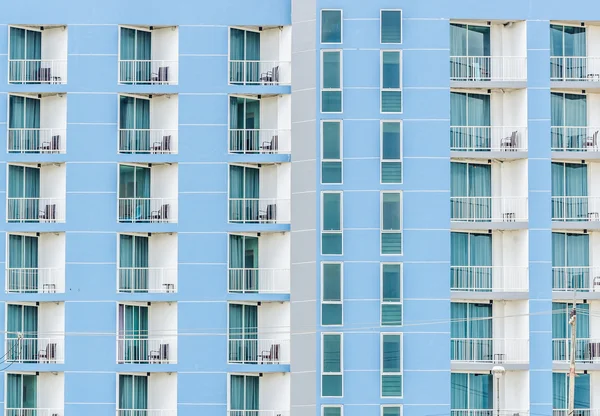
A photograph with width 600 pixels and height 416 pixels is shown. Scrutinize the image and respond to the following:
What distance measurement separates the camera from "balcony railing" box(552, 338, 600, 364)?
79.1 meters

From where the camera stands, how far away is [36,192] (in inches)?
3162

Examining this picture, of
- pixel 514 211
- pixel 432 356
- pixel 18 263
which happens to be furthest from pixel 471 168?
pixel 18 263

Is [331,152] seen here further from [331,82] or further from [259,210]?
[259,210]

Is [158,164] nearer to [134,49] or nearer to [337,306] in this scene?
[134,49]

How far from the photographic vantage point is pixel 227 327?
258ft

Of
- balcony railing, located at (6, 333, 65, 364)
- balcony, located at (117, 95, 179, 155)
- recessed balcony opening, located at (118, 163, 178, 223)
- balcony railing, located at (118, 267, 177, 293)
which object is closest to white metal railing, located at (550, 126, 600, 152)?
balcony, located at (117, 95, 179, 155)

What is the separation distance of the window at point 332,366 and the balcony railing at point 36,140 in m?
14.2

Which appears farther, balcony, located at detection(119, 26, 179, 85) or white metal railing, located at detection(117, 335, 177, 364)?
balcony, located at detection(119, 26, 179, 85)

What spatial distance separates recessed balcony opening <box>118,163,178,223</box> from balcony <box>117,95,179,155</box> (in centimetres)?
76

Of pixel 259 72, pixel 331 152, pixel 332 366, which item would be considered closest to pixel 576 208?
pixel 331 152

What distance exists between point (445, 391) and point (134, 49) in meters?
20.0

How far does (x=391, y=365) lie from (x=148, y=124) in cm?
1492

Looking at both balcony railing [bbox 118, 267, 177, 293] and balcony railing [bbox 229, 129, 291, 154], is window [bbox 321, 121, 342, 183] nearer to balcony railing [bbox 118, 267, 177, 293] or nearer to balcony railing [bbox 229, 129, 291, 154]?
balcony railing [bbox 229, 129, 291, 154]

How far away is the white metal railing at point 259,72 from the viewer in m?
80.3
